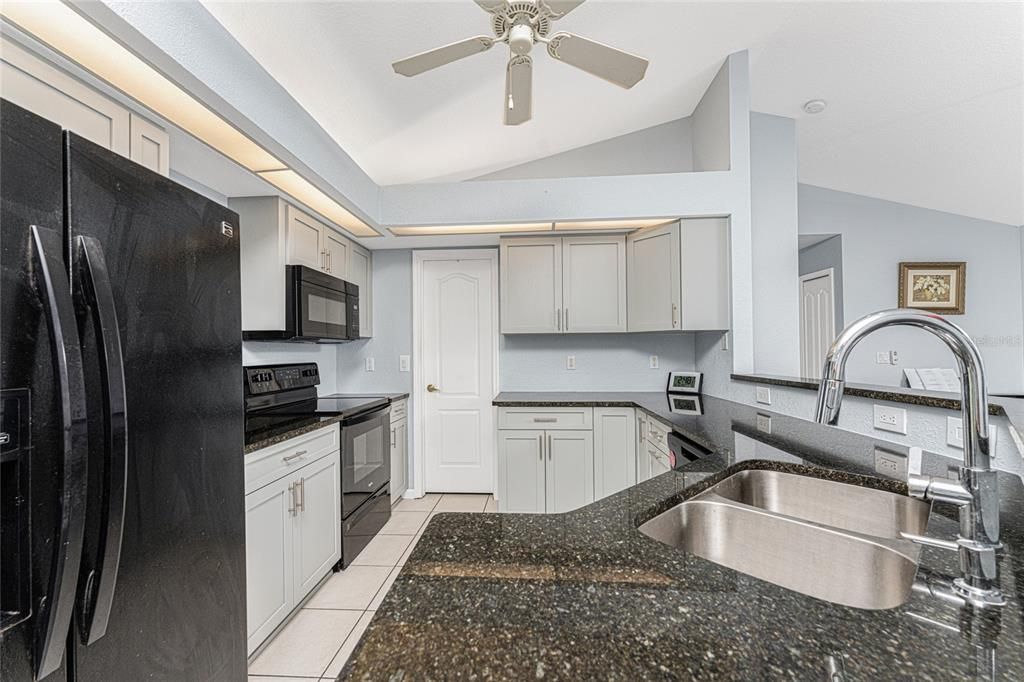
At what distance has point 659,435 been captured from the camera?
8.41 ft

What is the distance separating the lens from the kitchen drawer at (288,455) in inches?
66.5

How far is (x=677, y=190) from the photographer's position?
2.84m

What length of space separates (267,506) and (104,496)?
1.08m

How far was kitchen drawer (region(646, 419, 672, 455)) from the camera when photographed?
7.92 ft

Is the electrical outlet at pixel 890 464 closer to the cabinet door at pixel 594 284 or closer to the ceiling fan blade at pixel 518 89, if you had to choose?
the ceiling fan blade at pixel 518 89

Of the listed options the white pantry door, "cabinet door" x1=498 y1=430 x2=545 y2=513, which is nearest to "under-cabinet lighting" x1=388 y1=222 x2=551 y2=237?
the white pantry door

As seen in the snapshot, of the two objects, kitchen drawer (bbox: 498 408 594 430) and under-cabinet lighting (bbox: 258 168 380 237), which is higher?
under-cabinet lighting (bbox: 258 168 380 237)

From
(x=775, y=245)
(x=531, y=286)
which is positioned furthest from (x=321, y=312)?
(x=775, y=245)

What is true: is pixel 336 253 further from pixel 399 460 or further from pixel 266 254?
pixel 399 460

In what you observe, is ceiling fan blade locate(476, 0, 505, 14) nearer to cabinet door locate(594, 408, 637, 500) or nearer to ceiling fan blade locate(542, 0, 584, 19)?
ceiling fan blade locate(542, 0, 584, 19)

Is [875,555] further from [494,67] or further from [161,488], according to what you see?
[494,67]

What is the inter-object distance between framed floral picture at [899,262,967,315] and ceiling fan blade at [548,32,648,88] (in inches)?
173

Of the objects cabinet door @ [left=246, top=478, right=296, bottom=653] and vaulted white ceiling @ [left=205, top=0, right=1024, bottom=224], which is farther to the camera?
vaulted white ceiling @ [left=205, top=0, right=1024, bottom=224]

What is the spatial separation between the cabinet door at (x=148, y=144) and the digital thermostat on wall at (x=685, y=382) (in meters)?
3.10
